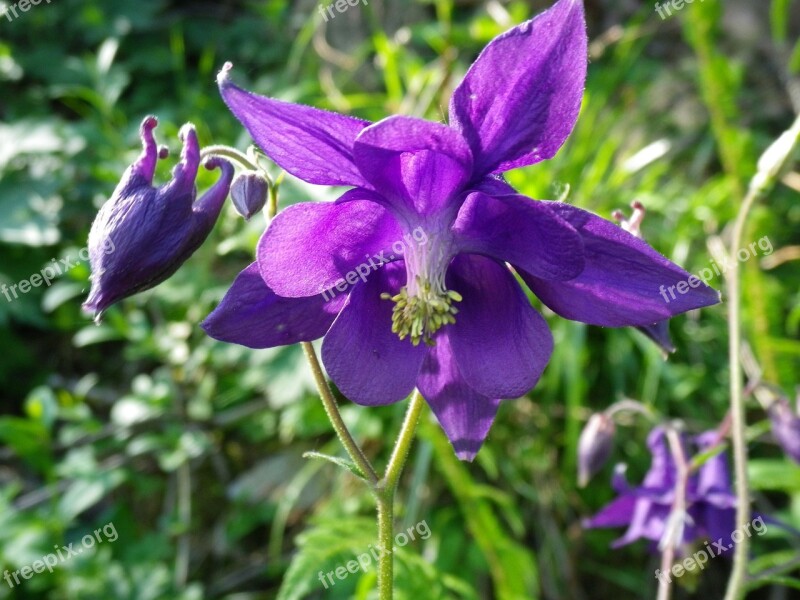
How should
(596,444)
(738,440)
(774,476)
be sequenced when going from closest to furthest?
(738,440)
(596,444)
(774,476)

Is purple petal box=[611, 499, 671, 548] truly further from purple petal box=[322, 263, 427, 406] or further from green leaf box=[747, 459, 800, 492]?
purple petal box=[322, 263, 427, 406]

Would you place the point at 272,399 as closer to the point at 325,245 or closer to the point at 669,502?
the point at 669,502

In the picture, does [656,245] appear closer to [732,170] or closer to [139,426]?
[732,170]

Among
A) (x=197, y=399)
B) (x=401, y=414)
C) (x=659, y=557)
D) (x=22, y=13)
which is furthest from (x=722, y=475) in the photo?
(x=22, y=13)

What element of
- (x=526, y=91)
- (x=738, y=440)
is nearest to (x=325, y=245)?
(x=526, y=91)

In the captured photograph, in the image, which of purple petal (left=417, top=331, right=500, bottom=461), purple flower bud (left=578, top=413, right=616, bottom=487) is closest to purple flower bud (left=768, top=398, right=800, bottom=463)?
purple flower bud (left=578, top=413, right=616, bottom=487)

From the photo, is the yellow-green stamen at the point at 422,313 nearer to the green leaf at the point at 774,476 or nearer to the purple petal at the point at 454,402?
the purple petal at the point at 454,402
